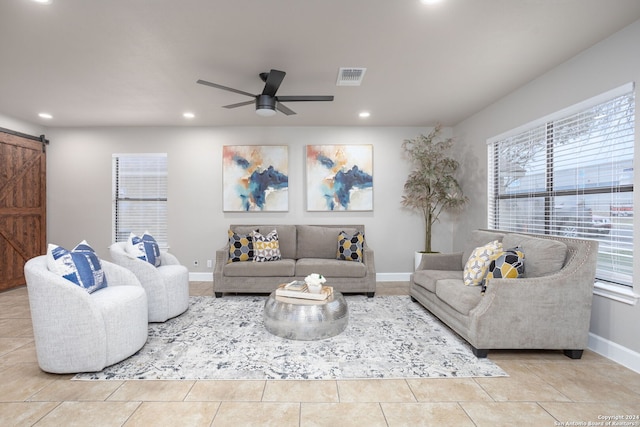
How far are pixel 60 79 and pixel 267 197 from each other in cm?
297

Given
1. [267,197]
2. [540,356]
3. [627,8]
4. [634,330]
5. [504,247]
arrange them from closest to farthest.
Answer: [627,8] < [634,330] < [540,356] < [504,247] < [267,197]

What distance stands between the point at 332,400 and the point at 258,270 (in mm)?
2595

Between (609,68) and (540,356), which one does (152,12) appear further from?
(540,356)

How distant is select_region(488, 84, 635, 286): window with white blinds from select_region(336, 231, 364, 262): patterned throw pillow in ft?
6.48

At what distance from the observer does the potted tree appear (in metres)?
4.96

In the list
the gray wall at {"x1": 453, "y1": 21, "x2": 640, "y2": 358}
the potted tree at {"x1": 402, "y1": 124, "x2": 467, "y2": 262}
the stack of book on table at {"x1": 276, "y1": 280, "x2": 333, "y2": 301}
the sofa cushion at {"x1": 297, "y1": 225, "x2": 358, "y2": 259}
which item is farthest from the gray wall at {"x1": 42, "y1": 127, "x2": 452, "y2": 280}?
the stack of book on table at {"x1": 276, "y1": 280, "x2": 333, "y2": 301}

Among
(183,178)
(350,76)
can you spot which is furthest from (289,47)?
(183,178)

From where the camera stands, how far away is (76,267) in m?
2.55

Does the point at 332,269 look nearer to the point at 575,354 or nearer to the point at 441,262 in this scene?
the point at 441,262

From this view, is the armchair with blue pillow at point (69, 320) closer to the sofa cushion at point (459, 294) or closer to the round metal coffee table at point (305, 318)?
the round metal coffee table at point (305, 318)

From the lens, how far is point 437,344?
2.95m

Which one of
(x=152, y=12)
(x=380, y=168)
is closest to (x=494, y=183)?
(x=380, y=168)

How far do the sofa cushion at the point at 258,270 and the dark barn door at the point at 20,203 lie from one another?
3370mm

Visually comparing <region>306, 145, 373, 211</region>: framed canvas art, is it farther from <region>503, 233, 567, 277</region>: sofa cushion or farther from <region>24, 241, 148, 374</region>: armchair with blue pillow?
<region>24, 241, 148, 374</region>: armchair with blue pillow
